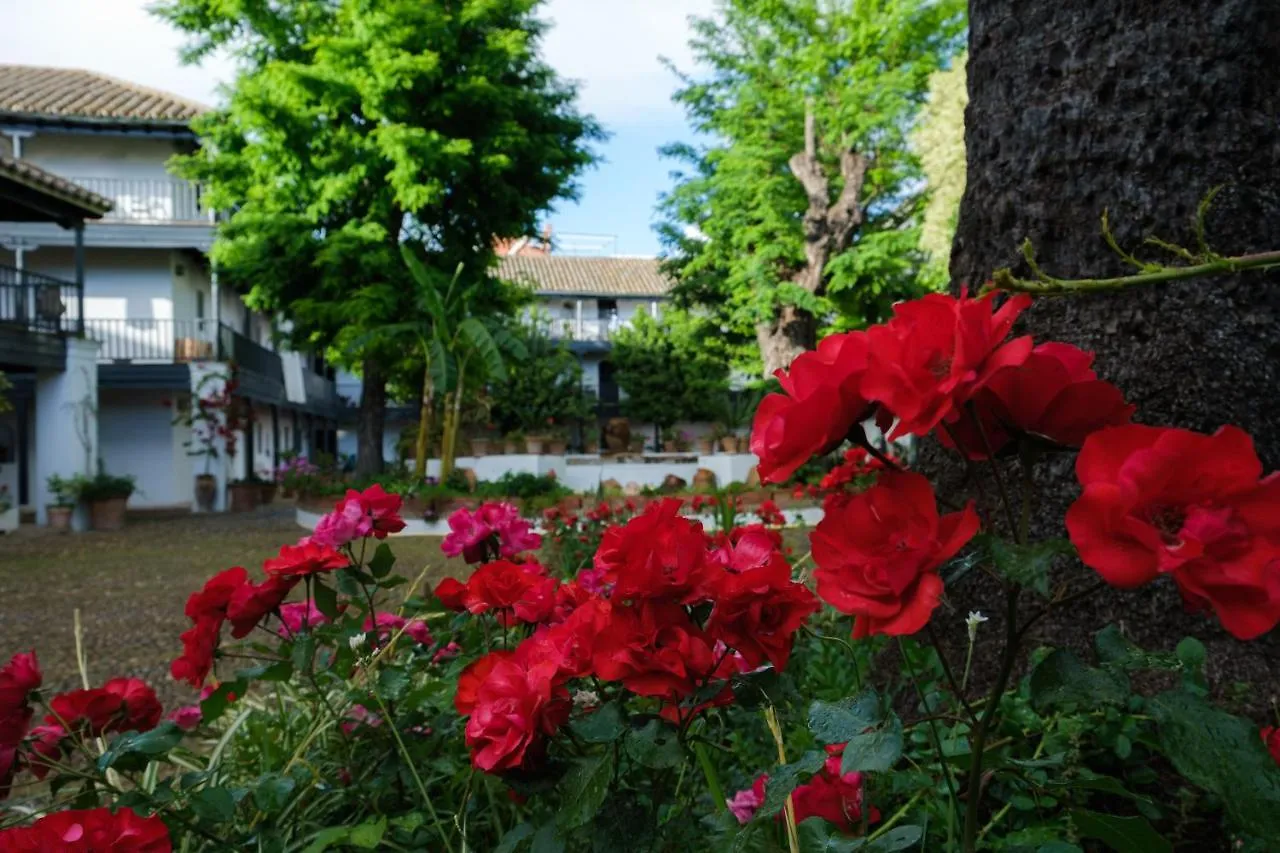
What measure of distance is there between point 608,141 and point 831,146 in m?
6.35

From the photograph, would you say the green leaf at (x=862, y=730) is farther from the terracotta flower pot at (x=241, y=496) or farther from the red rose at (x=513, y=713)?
the terracotta flower pot at (x=241, y=496)

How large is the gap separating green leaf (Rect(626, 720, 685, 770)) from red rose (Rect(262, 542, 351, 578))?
0.69m

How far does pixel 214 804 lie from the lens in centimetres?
127

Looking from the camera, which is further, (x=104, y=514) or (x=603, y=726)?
(x=104, y=514)

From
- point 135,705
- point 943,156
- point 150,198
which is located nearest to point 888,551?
point 135,705

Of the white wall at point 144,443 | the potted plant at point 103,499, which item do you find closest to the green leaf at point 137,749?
the potted plant at point 103,499

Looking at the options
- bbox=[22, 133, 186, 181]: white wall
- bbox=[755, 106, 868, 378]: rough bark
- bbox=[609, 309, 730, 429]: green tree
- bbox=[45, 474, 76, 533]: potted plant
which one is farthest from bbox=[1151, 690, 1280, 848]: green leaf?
bbox=[609, 309, 730, 429]: green tree

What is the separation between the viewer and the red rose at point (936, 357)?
0.74 m

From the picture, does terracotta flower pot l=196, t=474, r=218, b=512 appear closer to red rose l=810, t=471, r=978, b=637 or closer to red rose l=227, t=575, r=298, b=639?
red rose l=227, t=575, r=298, b=639

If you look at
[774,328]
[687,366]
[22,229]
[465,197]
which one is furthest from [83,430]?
[687,366]

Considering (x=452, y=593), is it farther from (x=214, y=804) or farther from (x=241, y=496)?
(x=241, y=496)

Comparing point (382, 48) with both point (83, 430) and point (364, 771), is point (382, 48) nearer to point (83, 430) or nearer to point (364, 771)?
point (83, 430)

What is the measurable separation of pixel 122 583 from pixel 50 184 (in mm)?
8646

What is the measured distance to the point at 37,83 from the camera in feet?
73.3
